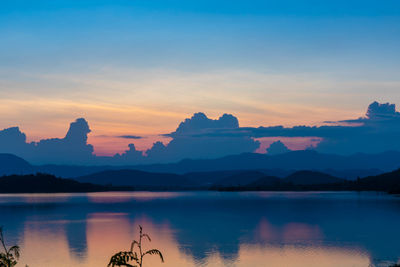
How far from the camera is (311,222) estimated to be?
113 meters

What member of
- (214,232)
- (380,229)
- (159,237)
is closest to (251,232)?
(214,232)

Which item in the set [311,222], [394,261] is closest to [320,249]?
[394,261]

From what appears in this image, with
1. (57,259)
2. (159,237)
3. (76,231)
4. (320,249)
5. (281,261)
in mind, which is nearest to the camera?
(281,261)

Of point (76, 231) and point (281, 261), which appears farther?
point (76, 231)

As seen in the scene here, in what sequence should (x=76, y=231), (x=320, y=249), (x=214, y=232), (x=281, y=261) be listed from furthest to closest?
(x=76, y=231)
(x=214, y=232)
(x=320, y=249)
(x=281, y=261)

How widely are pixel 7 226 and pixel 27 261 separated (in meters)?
55.7

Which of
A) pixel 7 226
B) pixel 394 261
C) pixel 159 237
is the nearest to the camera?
pixel 394 261

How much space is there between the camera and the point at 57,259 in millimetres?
62438

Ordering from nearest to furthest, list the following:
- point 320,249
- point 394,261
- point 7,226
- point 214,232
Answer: point 394,261
point 320,249
point 214,232
point 7,226

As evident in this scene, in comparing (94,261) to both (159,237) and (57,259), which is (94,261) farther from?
(159,237)

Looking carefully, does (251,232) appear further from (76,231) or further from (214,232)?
(76,231)

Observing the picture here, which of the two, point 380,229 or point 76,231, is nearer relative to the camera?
point 380,229

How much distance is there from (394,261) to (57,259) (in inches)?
1636

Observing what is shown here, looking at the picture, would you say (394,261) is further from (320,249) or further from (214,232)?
(214,232)
